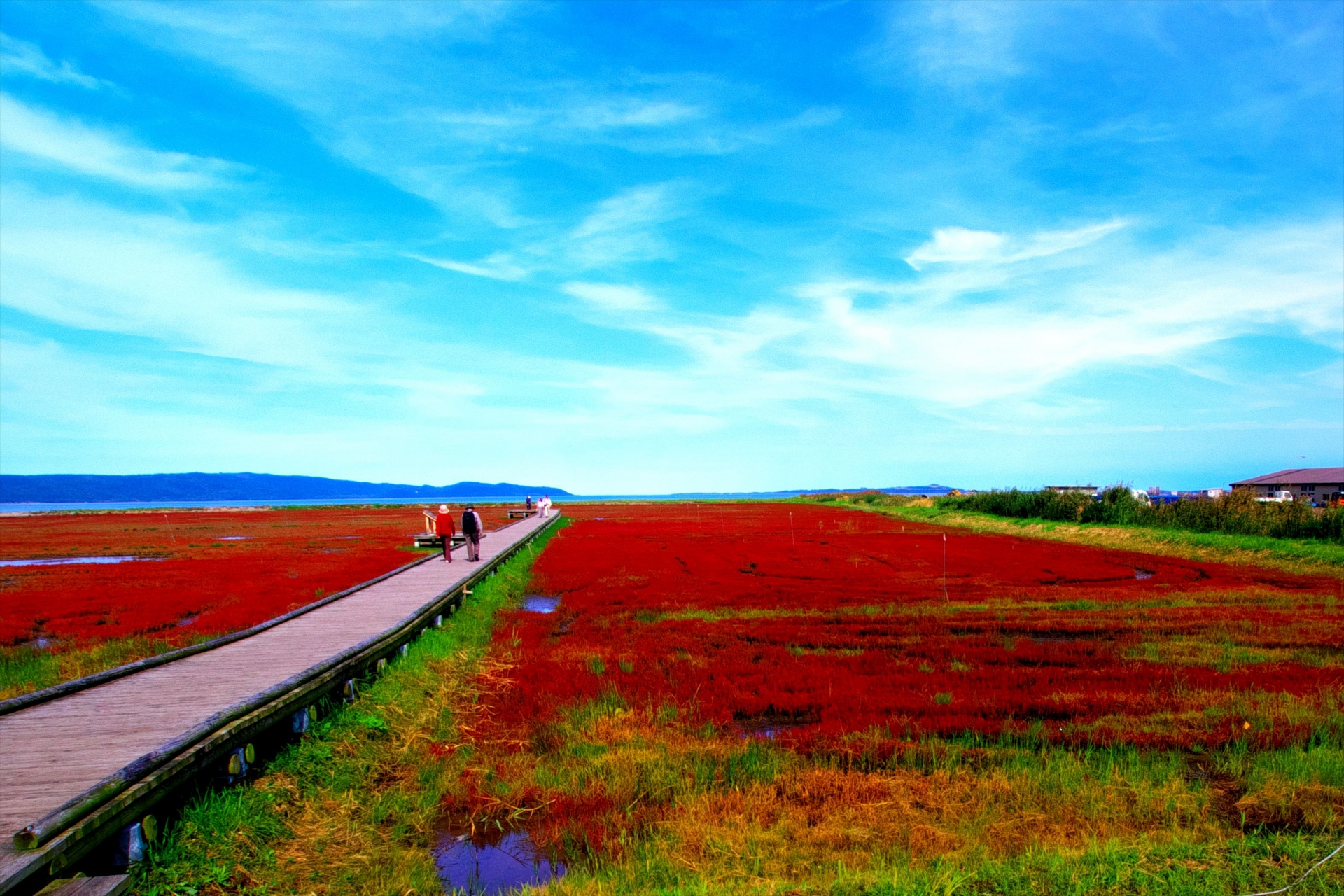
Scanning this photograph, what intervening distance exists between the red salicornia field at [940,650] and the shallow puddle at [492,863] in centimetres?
211

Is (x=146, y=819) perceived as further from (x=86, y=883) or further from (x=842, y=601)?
(x=842, y=601)

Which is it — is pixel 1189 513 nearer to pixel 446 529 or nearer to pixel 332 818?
pixel 446 529

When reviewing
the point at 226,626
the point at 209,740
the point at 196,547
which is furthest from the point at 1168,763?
the point at 196,547

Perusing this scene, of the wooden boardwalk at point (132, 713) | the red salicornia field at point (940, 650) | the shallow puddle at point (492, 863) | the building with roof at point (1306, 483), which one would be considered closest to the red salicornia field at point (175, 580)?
the wooden boardwalk at point (132, 713)

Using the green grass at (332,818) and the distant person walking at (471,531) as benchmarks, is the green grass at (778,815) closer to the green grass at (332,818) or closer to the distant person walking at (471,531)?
the green grass at (332,818)

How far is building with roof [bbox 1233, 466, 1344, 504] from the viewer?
74.6 m

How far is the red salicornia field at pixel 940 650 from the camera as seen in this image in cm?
767

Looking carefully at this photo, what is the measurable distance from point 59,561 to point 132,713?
31159 millimetres

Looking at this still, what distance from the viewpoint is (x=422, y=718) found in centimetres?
792

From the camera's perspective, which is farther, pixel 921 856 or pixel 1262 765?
pixel 1262 765

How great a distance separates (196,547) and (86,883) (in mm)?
35880

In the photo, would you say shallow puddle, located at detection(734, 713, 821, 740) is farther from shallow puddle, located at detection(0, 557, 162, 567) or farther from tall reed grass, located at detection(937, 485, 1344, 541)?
shallow puddle, located at detection(0, 557, 162, 567)

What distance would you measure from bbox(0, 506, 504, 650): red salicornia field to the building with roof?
8277cm

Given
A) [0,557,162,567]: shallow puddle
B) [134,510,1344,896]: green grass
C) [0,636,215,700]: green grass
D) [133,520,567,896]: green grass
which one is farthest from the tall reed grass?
[0,557,162,567]: shallow puddle
